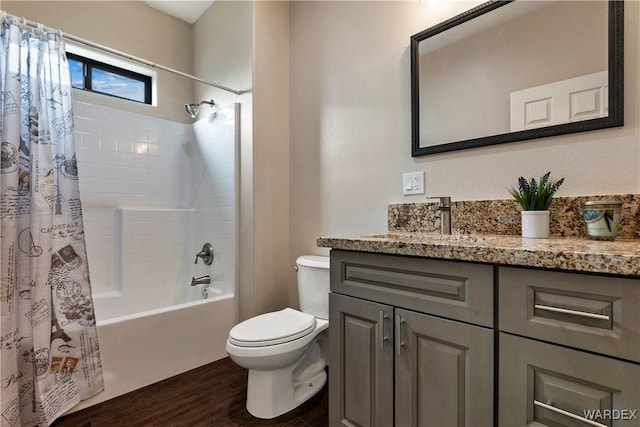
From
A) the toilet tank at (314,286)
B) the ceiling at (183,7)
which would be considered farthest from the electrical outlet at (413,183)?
the ceiling at (183,7)

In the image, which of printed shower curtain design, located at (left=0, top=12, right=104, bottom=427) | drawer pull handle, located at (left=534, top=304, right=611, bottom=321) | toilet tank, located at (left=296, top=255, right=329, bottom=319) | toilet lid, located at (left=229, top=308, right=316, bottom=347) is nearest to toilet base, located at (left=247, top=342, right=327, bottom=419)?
toilet lid, located at (left=229, top=308, right=316, bottom=347)

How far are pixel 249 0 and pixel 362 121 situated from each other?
3.95ft

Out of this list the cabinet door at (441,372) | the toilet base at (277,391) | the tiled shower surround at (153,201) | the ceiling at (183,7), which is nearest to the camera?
the cabinet door at (441,372)

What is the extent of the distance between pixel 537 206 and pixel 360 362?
0.86 meters

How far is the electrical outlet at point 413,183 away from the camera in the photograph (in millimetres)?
1601

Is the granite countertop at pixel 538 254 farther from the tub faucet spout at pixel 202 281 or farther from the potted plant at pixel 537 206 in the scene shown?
the tub faucet spout at pixel 202 281

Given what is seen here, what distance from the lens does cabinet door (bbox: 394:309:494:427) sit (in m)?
0.84

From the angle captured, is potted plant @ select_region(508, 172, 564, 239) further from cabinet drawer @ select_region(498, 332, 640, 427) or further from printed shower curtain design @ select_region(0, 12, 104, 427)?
printed shower curtain design @ select_region(0, 12, 104, 427)

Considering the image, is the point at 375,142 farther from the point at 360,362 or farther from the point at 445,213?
the point at 360,362

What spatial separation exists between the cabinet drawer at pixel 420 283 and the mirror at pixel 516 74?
0.76 meters

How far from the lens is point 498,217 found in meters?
1.33

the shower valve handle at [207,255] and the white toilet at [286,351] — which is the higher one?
the shower valve handle at [207,255]

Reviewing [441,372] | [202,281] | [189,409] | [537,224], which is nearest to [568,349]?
[441,372]

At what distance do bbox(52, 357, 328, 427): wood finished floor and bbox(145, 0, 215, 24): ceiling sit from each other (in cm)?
279
